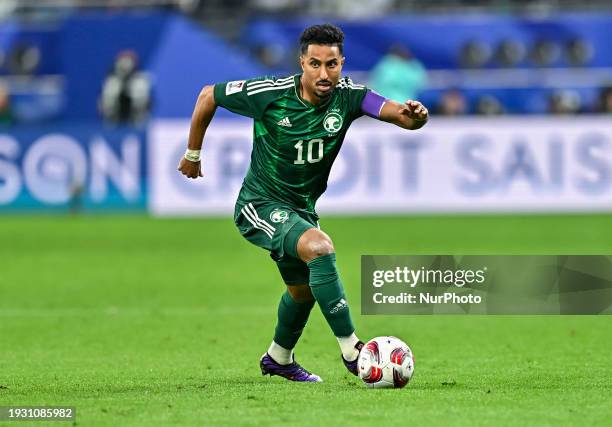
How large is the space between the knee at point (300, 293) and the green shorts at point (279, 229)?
0.20ft

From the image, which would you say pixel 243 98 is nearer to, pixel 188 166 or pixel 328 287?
pixel 188 166

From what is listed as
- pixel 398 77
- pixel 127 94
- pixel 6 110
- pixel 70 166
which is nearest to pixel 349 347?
pixel 70 166

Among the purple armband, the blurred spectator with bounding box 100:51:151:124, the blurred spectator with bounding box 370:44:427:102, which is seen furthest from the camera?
the blurred spectator with bounding box 100:51:151:124

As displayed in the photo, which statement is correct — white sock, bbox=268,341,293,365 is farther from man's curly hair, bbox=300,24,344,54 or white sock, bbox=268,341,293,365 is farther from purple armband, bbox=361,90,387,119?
man's curly hair, bbox=300,24,344,54

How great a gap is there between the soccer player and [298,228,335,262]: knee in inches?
1.8

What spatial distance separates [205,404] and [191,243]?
1172 centimetres

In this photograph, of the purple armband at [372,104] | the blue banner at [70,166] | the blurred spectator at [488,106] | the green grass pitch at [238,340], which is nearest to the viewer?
the green grass pitch at [238,340]

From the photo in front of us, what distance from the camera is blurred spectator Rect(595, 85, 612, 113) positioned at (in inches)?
915

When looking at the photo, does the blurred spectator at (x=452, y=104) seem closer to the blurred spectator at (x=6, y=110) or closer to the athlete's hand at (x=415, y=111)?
the blurred spectator at (x=6, y=110)

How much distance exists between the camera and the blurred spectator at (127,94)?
1003 inches

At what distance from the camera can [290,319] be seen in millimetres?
8047

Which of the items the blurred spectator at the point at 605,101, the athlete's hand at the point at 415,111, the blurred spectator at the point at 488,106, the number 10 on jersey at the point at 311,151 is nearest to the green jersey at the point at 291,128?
the number 10 on jersey at the point at 311,151

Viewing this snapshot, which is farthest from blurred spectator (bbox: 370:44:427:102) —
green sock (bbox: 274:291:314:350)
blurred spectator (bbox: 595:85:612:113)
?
green sock (bbox: 274:291:314:350)

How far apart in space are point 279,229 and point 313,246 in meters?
0.36
